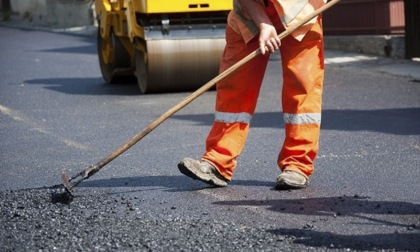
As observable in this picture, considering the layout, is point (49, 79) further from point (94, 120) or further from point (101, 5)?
point (94, 120)

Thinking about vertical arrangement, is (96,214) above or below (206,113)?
above

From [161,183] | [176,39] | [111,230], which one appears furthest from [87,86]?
[111,230]

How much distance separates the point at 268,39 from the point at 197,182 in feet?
3.71

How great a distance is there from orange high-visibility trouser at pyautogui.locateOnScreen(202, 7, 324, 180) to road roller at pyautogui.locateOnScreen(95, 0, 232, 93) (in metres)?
6.76

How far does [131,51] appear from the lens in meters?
15.9

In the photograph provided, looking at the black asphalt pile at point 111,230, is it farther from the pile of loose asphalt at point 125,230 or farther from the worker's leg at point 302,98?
the worker's leg at point 302,98

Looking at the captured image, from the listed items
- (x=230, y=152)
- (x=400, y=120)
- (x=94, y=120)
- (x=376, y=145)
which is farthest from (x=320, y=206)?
(x=94, y=120)

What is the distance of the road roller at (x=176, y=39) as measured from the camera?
14.4 metres

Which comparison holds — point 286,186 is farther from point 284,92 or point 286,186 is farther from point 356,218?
point 356,218

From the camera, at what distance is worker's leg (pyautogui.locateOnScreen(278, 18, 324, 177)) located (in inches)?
294

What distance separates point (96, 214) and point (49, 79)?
1102 centimetres

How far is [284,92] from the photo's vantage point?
7.56m

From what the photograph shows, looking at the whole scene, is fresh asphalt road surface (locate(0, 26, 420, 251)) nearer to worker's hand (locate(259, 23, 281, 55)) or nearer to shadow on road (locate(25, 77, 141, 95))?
shadow on road (locate(25, 77, 141, 95))

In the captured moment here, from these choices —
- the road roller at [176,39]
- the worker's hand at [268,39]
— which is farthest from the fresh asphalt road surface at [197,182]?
the worker's hand at [268,39]
